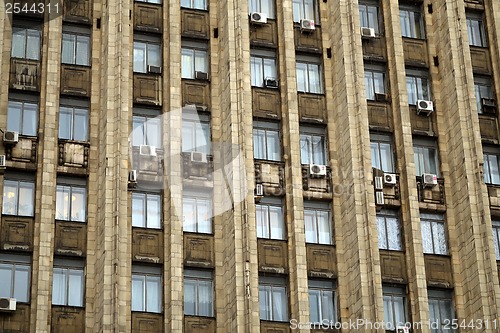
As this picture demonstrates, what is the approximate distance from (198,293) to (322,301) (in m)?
4.28

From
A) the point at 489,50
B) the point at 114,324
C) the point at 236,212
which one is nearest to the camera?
the point at 114,324

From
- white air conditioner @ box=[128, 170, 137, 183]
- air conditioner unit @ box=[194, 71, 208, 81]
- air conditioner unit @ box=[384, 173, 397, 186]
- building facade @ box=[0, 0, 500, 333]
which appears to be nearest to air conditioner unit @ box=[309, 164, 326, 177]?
building facade @ box=[0, 0, 500, 333]

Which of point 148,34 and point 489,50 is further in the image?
point 489,50

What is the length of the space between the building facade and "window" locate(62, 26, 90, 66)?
0.26 ft

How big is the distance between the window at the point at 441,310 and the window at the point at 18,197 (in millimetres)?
13973

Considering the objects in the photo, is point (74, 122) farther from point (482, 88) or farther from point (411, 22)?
point (482, 88)

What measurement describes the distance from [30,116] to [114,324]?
27.3ft

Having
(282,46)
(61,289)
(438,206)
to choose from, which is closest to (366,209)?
(438,206)

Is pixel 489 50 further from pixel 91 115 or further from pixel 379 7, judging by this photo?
pixel 91 115

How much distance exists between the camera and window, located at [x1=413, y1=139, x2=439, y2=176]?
1960 inches

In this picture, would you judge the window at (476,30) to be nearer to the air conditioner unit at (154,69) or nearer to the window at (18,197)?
the air conditioner unit at (154,69)

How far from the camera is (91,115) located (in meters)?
47.4

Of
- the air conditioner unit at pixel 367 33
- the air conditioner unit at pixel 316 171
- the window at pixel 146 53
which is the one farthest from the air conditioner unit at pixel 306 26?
the air conditioner unit at pixel 316 171

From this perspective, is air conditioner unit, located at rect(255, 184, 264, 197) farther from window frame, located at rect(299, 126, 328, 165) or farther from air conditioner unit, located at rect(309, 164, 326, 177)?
window frame, located at rect(299, 126, 328, 165)
